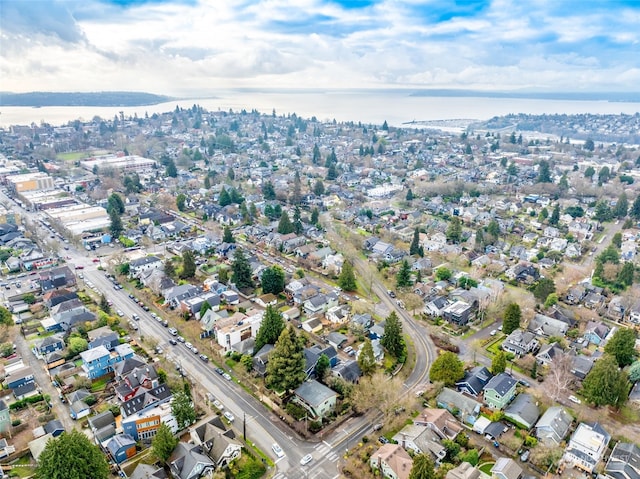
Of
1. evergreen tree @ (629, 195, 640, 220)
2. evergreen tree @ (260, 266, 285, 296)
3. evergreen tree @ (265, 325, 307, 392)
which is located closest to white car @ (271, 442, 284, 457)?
evergreen tree @ (265, 325, 307, 392)

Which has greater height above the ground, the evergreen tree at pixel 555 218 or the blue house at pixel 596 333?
the evergreen tree at pixel 555 218

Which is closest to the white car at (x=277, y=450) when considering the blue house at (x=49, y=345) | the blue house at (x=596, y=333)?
the blue house at (x=49, y=345)

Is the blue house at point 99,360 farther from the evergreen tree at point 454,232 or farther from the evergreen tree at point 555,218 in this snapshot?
the evergreen tree at point 555,218

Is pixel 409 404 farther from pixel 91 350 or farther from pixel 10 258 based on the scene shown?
pixel 10 258

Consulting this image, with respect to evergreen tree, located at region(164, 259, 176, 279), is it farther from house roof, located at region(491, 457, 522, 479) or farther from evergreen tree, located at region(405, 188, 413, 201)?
evergreen tree, located at region(405, 188, 413, 201)

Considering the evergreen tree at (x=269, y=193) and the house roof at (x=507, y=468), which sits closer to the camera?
the house roof at (x=507, y=468)

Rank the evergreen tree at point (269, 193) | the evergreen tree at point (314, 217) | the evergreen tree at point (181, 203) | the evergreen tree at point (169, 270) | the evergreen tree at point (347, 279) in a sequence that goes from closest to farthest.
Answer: the evergreen tree at point (347, 279) → the evergreen tree at point (169, 270) → the evergreen tree at point (314, 217) → the evergreen tree at point (181, 203) → the evergreen tree at point (269, 193)

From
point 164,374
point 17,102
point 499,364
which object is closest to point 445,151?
point 499,364
